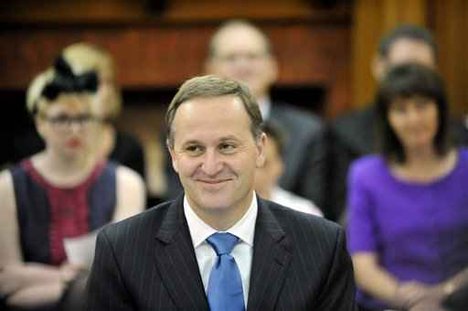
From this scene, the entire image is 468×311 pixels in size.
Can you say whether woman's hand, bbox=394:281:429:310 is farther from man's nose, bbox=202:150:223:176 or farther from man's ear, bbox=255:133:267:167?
man's nose, bbox=202:150:223:176

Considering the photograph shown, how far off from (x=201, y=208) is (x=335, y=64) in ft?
8.89

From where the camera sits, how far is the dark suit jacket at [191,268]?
2027 millimetres

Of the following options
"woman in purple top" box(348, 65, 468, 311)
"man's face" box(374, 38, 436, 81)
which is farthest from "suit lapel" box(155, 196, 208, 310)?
"man's face" box(374, 38, 436, 81)

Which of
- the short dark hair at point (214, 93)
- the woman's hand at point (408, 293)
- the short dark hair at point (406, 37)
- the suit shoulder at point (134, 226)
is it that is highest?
the short dark hair at point (214, 93)

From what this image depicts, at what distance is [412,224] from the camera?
320 centimetres

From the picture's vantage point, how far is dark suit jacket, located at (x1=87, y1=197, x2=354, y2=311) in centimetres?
203

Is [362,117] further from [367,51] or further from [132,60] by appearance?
[132,60]

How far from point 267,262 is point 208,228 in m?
0.13

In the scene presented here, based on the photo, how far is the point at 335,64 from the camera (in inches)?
185

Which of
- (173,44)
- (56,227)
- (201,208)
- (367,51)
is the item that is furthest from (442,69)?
(201,208)

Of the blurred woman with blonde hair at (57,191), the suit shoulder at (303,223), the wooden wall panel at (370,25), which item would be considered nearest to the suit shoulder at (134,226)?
the suit shoulder at (303,223)

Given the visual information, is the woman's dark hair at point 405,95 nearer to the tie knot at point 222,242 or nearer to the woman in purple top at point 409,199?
the woman in purple top at point 409,199

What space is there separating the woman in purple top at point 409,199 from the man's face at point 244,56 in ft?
2.67

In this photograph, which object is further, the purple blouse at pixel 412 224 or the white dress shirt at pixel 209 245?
the purple blouse at pixel 412 224
